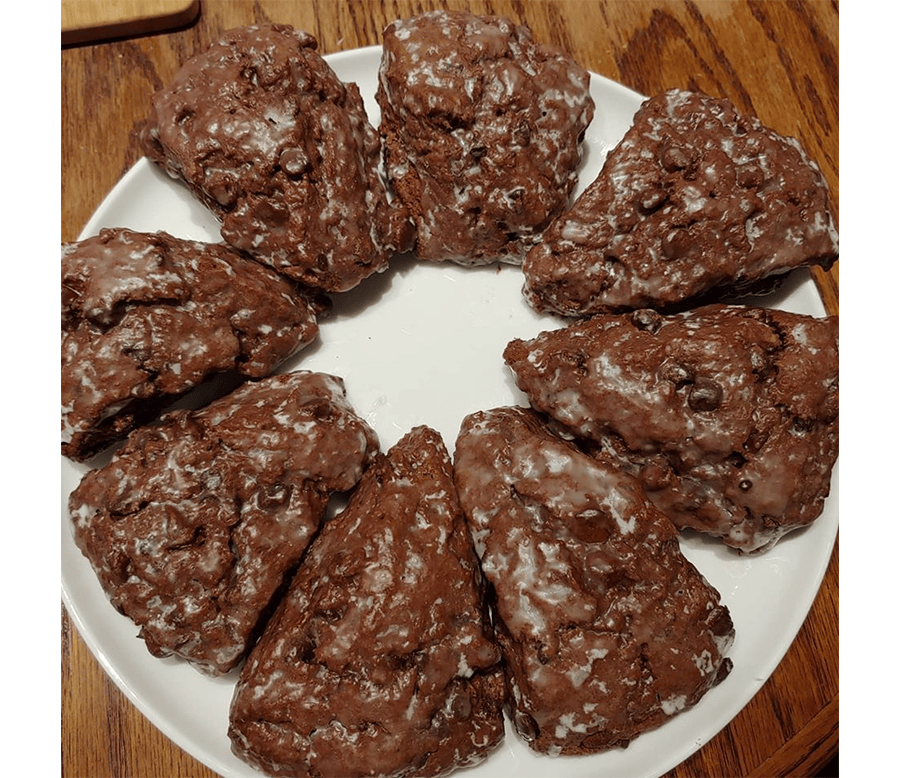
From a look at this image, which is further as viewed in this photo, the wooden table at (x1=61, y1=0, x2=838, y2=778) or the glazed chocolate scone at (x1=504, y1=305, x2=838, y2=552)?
the wooden table at (x1=61, y1=0, x2=838, y2=778)

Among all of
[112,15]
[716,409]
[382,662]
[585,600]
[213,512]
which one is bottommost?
[382,662]

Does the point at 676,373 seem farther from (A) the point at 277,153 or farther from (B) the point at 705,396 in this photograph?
(A) the point at 277,153

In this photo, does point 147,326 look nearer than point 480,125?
Yes

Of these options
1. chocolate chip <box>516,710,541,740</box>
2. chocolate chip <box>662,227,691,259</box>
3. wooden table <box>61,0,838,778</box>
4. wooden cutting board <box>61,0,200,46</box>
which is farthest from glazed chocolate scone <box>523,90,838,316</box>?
wooden cutting board <box>61,0,200,46</box>

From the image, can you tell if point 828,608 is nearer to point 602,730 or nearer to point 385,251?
point 602,730

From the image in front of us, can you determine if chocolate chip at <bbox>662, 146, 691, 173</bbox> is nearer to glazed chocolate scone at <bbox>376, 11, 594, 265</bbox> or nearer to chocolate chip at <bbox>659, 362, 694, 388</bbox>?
glazed chocolate scone at <bbox>376, 11, 594, 265</bbox>

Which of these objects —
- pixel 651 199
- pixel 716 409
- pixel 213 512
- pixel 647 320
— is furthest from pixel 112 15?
pixel 716 409
